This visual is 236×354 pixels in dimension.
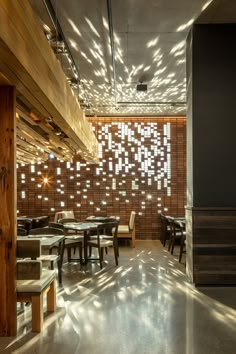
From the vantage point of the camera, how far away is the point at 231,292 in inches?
180

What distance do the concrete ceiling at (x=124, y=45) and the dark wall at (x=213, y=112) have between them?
1.51ft

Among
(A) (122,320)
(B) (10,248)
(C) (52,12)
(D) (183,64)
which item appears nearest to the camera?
(B) (10,248)

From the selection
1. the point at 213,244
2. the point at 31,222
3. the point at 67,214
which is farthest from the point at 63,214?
the point at 213,244

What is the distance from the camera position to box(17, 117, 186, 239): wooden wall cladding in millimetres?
9945

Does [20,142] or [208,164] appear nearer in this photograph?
[208,164]

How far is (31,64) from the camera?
2.64m

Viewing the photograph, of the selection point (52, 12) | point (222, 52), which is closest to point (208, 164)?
point (222, 52)

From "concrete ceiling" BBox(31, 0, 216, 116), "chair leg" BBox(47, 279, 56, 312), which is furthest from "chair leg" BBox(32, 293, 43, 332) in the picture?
"concrete ceiling" BBox(31, 0, 216, 116)

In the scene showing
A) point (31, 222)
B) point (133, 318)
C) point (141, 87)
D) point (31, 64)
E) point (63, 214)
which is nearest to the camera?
point (31, 64)

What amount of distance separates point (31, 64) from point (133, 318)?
8.62ft

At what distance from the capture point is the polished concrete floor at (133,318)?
2930 mm

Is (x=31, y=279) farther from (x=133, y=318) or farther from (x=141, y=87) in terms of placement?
(x=141, y=87)

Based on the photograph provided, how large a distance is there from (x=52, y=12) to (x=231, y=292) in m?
4.34

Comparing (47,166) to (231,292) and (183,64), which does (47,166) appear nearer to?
(183,64)
